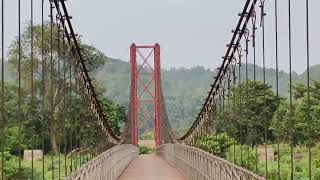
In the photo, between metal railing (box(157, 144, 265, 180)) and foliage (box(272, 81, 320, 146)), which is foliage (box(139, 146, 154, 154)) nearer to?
foliage (box(272, 81, 320, 146))

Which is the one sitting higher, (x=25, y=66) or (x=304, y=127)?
(x=25, y=66)

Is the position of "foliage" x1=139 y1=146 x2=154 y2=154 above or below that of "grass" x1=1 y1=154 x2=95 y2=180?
below

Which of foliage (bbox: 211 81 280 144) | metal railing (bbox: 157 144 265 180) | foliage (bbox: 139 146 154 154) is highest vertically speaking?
foliage (bbox: 211 81 280 144)

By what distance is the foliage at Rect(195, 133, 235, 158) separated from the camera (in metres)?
25.0

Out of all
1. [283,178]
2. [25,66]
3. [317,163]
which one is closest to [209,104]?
[283,178]

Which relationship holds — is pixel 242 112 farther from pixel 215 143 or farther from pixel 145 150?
pixel 145 150

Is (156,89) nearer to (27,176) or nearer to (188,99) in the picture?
(27,176)

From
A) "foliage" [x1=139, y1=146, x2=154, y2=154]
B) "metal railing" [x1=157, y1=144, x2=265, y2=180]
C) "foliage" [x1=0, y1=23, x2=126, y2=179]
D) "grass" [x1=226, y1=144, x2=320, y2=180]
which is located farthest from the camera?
"foliage" [x1=139, y1=146, x2=154, y2=154]

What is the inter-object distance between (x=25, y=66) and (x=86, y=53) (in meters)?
9.45

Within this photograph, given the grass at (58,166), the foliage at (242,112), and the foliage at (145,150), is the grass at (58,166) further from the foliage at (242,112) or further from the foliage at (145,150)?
the foliage at (145,150)

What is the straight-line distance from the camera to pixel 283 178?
26.9 m

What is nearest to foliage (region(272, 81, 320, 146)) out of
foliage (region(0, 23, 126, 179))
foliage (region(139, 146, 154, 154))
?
foliage (region(0, 23, 126, 179))

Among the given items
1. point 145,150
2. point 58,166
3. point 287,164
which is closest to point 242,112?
point 58,166

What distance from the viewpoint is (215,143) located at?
2703cm
